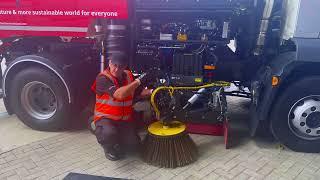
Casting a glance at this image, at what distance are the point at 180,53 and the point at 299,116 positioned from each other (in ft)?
4.98

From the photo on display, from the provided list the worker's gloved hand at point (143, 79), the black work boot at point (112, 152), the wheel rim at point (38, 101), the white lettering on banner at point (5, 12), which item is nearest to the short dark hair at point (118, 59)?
the worker's gloved hand at point (143, 79)

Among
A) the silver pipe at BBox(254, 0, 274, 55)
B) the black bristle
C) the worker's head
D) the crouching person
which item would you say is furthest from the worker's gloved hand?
the silver pipe at BBox(254, 0, 274, 55)

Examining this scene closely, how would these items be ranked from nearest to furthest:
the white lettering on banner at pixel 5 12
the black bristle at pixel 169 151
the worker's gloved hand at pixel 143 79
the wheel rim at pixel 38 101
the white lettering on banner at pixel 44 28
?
the black bristle at pixel 169 151 < the worker's gloved hand at pixel 143 79 < the white lettering on banner at pixel 44 28 < the white lettering on banner at pixel 5 12 < the wheel rim at pixel 38 101

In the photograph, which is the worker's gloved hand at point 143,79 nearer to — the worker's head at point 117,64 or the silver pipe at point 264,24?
the worker's head at point 117,64

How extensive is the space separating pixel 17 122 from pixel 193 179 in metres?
2.79

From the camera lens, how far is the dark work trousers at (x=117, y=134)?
3.29 m

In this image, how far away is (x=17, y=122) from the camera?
444 cm

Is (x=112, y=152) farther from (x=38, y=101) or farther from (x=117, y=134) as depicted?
(x=38, y=101)

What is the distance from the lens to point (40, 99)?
4148 millimetres

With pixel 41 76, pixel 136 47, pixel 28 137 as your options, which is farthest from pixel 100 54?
pixel 28 137

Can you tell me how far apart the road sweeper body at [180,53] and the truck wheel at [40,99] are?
0.5 inches

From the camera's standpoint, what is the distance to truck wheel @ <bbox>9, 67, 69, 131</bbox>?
3.92m

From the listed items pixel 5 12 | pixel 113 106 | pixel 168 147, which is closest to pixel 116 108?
pixel 113 106

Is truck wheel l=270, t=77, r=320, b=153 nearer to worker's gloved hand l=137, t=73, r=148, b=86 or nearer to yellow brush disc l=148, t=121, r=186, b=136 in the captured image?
yellow brush disc l=148, t=121, r=186, b=136
